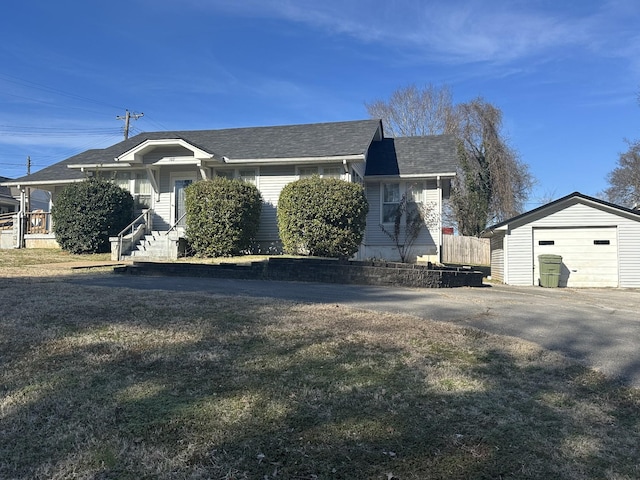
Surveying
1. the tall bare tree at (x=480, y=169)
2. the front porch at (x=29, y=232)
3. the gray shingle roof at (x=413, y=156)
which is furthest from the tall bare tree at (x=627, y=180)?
the front porch at (x=29, y=232)

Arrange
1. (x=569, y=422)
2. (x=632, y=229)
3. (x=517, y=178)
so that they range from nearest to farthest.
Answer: (x=569, y=422), (x=632, y=229), (x=517, y=178)

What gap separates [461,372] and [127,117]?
4155cm

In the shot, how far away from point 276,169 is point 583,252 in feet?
36.6

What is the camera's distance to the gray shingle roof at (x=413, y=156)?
729 inches

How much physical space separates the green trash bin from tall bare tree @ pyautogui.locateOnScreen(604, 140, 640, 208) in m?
29.0

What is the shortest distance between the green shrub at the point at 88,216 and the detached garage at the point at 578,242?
13733 mm

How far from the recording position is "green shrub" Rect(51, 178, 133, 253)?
1712 cm

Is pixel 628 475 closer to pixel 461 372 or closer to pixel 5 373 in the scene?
pixel 461 372

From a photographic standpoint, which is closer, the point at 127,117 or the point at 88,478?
the point at 88,478

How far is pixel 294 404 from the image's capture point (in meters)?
3.63

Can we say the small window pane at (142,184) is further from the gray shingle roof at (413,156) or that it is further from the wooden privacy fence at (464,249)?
the wooden privacy fence at (464,249)

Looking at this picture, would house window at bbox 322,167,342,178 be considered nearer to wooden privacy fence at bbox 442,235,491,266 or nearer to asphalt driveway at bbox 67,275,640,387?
asphalt driveway at bbox 67,275,640,387

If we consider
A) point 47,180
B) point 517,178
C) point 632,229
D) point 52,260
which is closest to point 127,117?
point 47,180

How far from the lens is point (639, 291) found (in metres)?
14.9
